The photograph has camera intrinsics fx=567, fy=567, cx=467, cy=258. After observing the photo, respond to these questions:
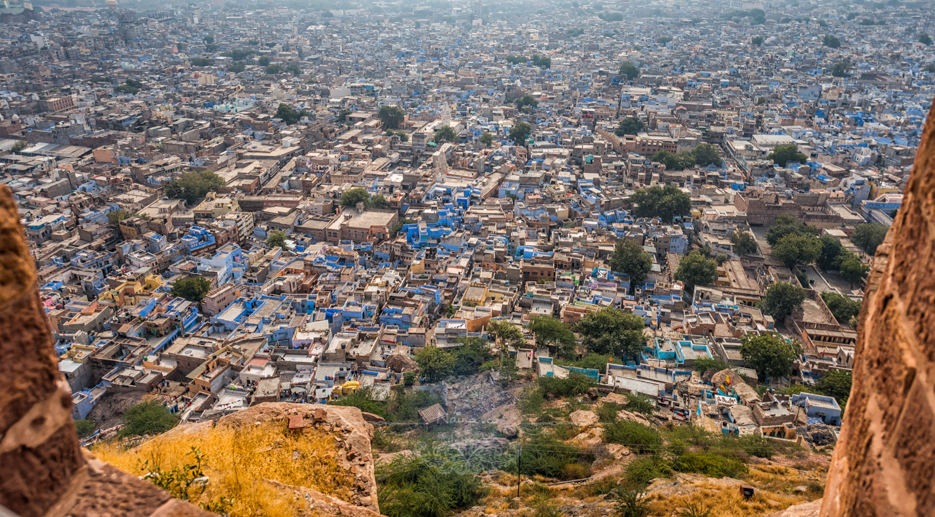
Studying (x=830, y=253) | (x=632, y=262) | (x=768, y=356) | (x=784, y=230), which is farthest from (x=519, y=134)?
(x=768, y=356)

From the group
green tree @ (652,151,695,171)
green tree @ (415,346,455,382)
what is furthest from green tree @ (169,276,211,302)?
green tree @ (652,151,695,171)

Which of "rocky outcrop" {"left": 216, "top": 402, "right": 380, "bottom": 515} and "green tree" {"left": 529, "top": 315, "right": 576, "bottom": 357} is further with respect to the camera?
"green tree" {"left": 529, "top": 315, "right": 576, "bottom": 357}

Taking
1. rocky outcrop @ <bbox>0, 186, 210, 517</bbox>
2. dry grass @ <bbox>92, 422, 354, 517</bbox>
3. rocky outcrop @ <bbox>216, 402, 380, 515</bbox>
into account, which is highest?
rocky outcrop @ <bbox>0, 186, 210, 517</bbox>

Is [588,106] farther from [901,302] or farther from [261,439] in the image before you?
[901,302]

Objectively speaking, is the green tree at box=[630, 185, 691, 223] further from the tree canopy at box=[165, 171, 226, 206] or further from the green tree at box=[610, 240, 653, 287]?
the tree canopy at box=[165, 171, 226, 206]

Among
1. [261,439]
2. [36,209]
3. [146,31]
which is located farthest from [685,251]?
[146,31]
